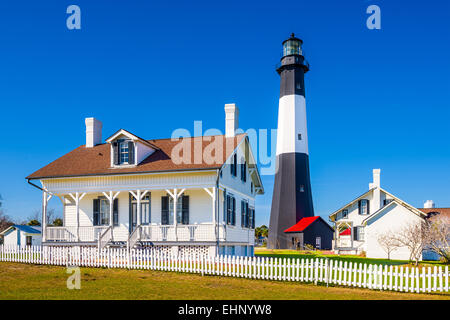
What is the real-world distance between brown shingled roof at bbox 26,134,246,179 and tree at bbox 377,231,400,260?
558 inches

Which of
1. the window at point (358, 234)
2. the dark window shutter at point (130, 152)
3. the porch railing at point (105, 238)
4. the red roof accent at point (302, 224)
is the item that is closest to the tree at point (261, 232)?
the red roof accent at point (302, 224)

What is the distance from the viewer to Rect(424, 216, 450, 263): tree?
26.7 meters

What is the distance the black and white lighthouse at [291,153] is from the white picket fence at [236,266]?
1070 inches

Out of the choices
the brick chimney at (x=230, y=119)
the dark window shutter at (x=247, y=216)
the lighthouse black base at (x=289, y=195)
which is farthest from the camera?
the lighthouse black base at (x=289, y=195)

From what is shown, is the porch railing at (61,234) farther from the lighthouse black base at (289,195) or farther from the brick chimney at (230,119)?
the lighthouse black base at (289,195)

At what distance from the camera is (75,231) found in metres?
24.6

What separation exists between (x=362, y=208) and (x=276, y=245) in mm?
9680

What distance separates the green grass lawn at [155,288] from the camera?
12445mm

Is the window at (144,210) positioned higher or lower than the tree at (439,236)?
higher

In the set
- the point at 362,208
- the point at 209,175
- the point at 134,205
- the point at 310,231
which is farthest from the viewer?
the point at 310,231

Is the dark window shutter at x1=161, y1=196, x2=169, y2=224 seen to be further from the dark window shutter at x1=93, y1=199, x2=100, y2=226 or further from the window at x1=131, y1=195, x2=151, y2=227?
the dark window shutter at x1=93, y1=199, x2=100, y2=226

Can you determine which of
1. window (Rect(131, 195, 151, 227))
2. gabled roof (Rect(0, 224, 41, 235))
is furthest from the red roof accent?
gabled roof (Rect(0, 224, 41, 235))
